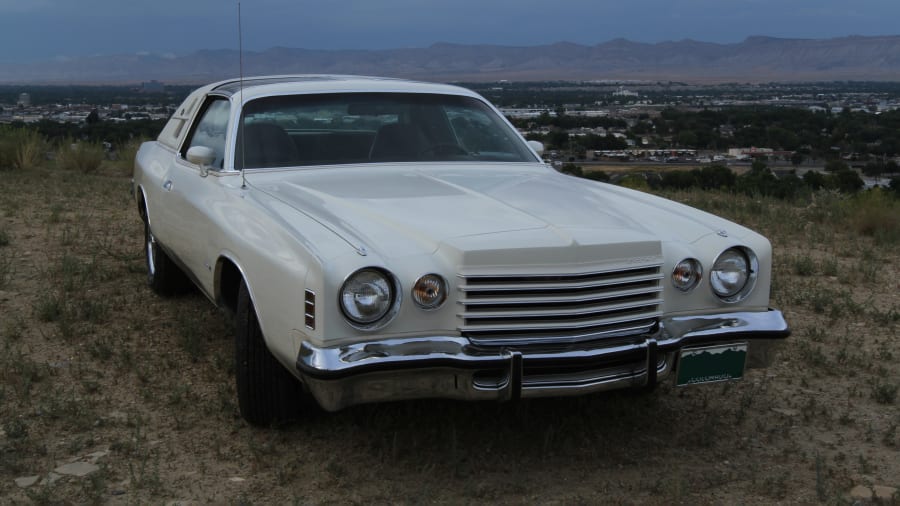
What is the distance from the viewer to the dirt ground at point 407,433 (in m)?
3.45

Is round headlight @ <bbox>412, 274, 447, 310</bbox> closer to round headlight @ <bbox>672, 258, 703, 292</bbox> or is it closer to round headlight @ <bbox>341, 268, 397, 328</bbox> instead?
round headlight @ <bbox>341, 268, 397, 328</bbox>

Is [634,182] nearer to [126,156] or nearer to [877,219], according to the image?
[877,219]

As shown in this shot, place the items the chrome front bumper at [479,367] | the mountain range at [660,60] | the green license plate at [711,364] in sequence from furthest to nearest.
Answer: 1. the mountain range at [660,60]
2. the green license plate at [711,364]
3. the chrome front bumper at [479,367]

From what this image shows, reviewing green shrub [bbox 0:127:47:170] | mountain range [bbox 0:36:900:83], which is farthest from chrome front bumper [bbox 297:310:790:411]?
mountain range [bbox 0:36:900:83]

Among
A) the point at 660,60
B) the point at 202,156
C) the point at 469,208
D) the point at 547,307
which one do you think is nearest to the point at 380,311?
the point at 547,307

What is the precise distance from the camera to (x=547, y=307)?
338cm

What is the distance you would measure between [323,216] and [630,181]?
32.2 feet

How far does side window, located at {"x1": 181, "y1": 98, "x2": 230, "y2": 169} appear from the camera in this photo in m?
4.90

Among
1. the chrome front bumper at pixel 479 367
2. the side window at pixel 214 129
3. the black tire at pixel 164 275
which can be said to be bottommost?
the black tire at pixel 164 275

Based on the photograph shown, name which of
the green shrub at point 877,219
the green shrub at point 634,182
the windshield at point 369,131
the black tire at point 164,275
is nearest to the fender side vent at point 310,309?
the windshield at point 369,131

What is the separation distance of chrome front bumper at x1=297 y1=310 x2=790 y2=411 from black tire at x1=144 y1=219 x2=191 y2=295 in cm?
287

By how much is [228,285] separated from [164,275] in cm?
180

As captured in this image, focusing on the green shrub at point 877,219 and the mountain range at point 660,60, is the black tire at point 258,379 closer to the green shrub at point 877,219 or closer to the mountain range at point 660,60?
the green shrub at point 877,219

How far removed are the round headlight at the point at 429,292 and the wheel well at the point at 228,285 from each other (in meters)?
1.25
